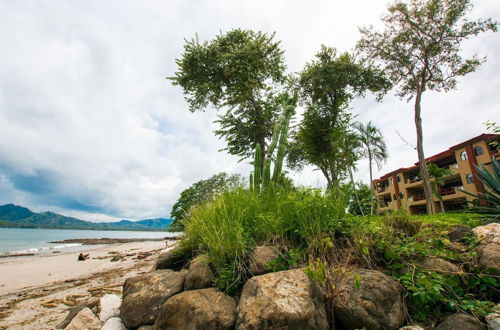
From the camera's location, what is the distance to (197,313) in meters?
2.17

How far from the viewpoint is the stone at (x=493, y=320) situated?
69.8 inches

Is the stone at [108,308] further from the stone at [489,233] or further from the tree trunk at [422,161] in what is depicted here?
the tree trunk at [422,161]

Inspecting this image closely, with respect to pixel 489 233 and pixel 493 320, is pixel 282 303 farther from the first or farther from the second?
pixel 489 233

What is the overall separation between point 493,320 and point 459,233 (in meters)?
2.01

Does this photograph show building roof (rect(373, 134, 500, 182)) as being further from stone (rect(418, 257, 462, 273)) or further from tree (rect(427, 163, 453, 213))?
stone (rect(418, 257, 462, 273))

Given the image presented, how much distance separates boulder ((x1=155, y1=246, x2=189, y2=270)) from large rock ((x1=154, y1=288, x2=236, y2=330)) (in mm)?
1389

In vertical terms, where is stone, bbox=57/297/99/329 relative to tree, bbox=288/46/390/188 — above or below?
below

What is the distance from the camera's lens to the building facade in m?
24.1

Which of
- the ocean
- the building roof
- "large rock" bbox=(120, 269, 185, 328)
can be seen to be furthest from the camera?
the ocean

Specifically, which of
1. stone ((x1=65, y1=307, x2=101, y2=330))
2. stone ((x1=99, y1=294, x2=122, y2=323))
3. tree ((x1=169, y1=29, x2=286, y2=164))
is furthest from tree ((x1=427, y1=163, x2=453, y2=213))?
stone ((x1=65, y1=307, x2=101, y2=330))

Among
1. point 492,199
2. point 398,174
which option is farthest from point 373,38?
point 398,174

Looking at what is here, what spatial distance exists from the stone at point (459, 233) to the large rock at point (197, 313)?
3.31 meters

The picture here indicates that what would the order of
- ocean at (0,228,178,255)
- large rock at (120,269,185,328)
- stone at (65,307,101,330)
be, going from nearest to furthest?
large rock at (120,269,185,328)
stone at (65,307,101,330)
ocean at (0,228,178,255)

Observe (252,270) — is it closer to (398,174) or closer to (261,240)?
(261,240)
